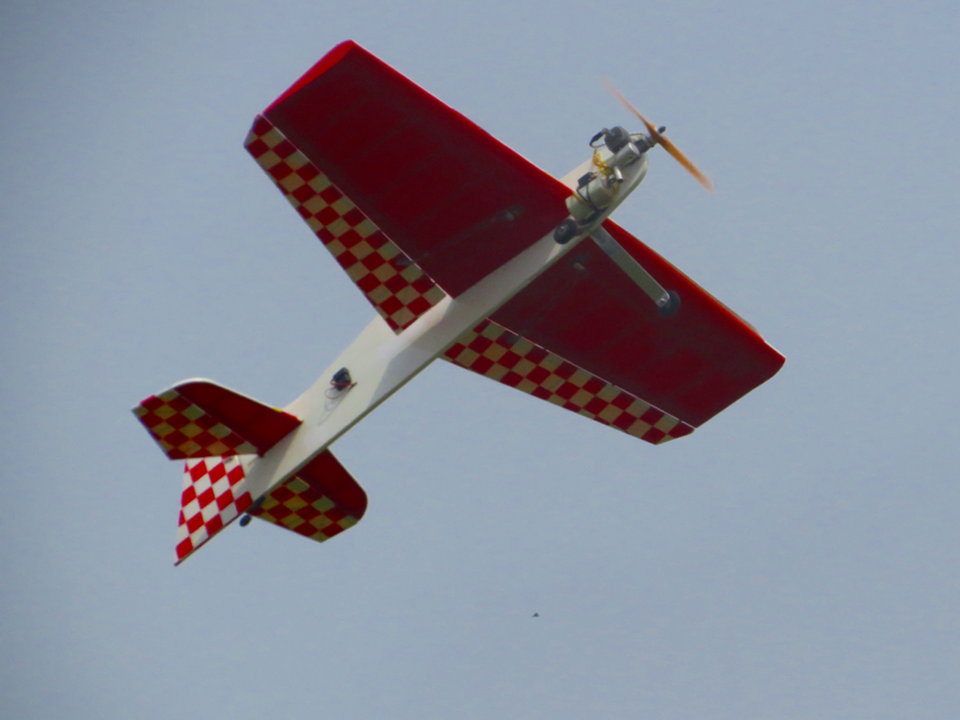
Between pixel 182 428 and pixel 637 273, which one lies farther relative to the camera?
pixel 182 428

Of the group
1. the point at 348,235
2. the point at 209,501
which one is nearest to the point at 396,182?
the point at 348,235

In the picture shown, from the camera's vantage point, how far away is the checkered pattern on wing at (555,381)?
14336 mm

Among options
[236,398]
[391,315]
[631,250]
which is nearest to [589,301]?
[631,250]

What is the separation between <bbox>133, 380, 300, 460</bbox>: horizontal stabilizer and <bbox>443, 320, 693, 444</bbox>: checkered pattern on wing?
193 cm

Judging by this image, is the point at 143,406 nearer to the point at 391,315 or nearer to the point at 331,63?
the point at 391,315

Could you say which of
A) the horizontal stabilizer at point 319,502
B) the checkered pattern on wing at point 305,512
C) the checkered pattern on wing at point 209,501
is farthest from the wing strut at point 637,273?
the checkered pattern on wing at point 209,501

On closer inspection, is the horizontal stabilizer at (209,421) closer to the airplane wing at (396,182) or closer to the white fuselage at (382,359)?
the white fuselage at (382,359)

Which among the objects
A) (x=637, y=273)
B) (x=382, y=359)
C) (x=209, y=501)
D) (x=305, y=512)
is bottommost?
(x=209, y=501)

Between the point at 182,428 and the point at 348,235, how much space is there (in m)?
2.47

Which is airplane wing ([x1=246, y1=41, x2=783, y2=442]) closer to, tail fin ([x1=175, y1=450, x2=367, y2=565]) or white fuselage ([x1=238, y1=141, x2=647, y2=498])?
white fuselage ([x1=238, y1=141, x2=647, y2=498])

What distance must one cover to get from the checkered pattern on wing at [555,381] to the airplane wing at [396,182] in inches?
32.3

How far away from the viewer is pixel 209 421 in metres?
13.7

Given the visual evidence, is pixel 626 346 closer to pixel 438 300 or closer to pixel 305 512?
pixel 438 300

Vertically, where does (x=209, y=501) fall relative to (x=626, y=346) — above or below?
below
